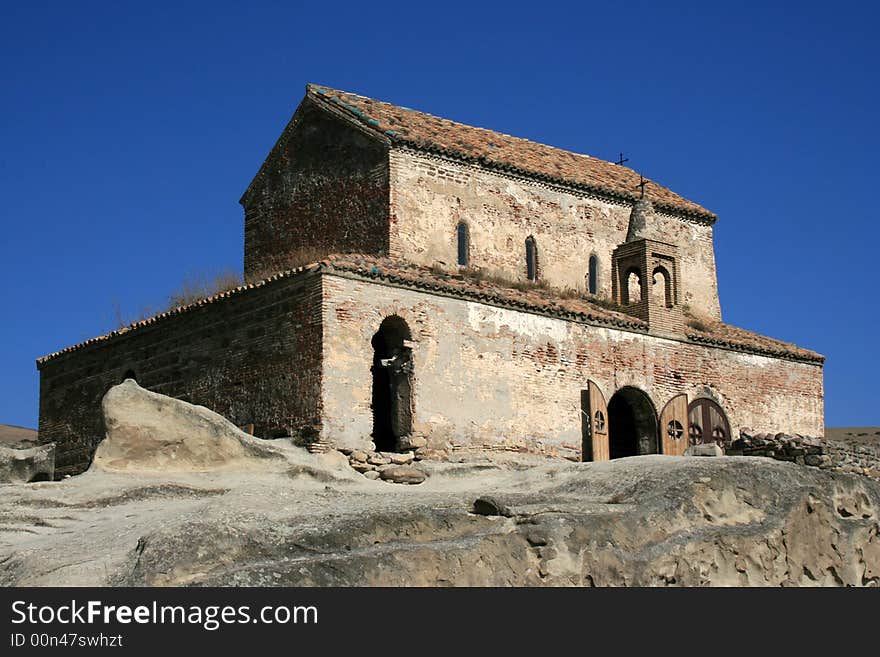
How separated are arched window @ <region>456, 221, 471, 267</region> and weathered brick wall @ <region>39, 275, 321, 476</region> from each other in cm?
546

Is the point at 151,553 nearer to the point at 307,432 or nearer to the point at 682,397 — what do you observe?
the point at 307,432

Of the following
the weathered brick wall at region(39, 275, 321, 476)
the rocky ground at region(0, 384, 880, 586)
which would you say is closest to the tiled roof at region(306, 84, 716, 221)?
the weathered brick wall at region(39, 275, 321, 476)

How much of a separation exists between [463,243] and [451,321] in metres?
3.98

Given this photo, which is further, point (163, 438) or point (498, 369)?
point (498, 369)

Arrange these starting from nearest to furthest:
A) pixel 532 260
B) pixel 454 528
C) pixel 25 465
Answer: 1. pixel 454 528
2. pixel 25 465
3. pixel 532 260

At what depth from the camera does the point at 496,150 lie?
28312 millimetres

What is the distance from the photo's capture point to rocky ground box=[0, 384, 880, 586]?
12.7m

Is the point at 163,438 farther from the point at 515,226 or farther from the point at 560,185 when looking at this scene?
the point at 560,185

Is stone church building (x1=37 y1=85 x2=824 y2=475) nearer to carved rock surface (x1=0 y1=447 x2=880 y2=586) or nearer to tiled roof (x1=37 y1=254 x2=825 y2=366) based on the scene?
tiled roof (x1=37 y1=254 x2=825 y2=366)

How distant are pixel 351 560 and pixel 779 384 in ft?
63.0

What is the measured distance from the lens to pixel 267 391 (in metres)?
22.5

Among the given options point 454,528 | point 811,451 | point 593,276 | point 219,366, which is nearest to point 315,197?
point 219,366
